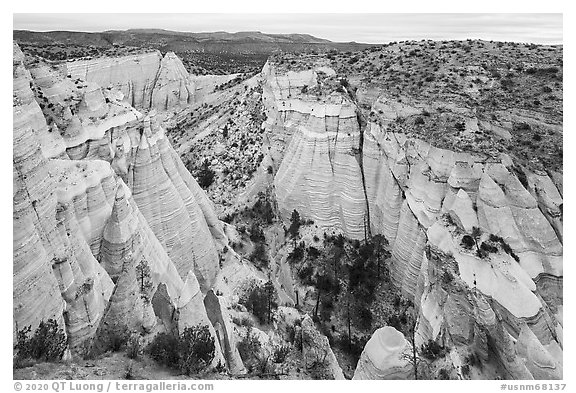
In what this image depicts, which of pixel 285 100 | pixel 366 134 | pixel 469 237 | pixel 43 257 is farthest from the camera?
pixel 285 100

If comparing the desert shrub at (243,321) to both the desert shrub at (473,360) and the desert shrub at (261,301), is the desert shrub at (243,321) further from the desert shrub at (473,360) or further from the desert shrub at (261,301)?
the desert shrub at (473,360)

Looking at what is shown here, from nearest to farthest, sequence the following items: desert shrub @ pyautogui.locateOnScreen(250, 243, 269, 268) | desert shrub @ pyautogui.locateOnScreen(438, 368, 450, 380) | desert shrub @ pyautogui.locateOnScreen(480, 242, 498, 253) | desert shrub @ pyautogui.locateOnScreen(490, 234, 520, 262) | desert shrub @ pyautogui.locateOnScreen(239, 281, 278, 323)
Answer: desert shrub @ pyautogui.locateOnScreen(438, 368, 450, 380)
desert shrub @ pyautogui.locateOnScreen(480, 242, 498, 253)
desert shrub @ pyautogui.locateOnScreen(490, 234, 520, 262)
desert shrub @ pyautogui.locateOnScreen(239, 281, 278, 323)
desert shrub @ pyautogui.locateOnScreen(250, 243, 269, 268)

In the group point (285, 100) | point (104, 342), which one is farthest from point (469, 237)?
point (285, 100)

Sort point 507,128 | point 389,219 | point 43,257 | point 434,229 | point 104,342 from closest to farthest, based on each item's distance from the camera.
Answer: point 43,257 < point 104,342 < point 434,229 < point 507,128 < point 389,219

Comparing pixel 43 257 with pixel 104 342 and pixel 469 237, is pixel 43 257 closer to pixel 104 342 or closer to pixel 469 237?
pixel 104 342

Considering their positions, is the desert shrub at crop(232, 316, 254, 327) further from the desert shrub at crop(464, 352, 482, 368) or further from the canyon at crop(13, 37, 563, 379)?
the desert shrub at crop(464, 352, 482, 368)

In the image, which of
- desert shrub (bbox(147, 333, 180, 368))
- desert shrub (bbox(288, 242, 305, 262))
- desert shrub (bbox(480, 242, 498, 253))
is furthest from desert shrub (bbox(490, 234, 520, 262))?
desert shrub (bbox(147, 333, 180, 368))
